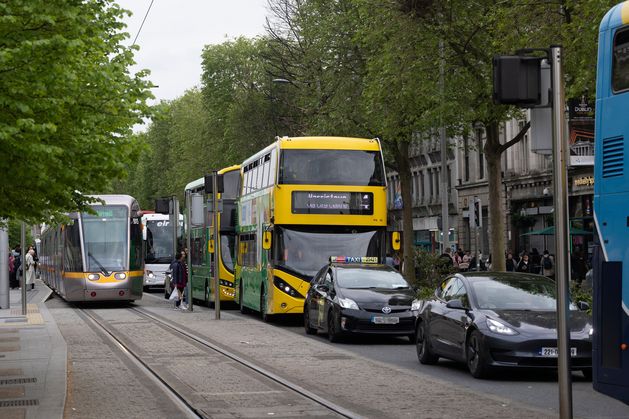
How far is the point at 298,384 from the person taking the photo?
52.0ft

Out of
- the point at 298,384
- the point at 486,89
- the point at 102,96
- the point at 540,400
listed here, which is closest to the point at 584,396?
the point at 540,400

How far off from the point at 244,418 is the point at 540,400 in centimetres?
358

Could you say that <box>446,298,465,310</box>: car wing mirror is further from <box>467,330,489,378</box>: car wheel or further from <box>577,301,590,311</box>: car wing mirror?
A: <box>577,301,590,311</box>: car wing mirror

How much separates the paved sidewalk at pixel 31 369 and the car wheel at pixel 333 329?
4.91 metres

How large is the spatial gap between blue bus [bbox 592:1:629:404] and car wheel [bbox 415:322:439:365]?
779 centimetres

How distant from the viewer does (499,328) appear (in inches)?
641

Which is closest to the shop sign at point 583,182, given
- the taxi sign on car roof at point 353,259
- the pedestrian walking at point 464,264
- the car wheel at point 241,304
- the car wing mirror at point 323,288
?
the pedestrian walking at point 464,264

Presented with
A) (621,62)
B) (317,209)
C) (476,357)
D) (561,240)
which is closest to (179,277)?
(317,209)

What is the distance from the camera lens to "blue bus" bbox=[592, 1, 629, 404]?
413 inches

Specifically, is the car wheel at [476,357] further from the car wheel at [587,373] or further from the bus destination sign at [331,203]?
A: the bus destination sign at [331,203]

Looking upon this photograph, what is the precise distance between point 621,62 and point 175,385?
738cm

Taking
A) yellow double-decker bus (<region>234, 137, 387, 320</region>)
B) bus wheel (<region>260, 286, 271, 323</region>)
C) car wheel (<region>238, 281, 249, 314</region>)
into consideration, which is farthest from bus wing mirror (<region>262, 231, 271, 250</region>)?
car wheel (<region>238, 281, 249, 314</region>)

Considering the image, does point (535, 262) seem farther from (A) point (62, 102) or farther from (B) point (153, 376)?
(A) point (62, 102)

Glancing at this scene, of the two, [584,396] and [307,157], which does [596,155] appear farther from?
[307,157]
